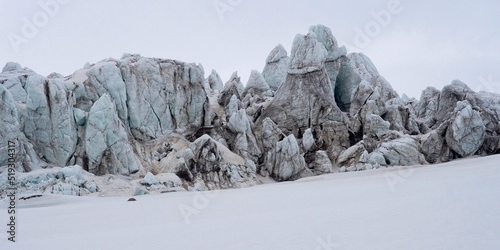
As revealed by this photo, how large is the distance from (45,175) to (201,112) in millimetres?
Answer: 15906

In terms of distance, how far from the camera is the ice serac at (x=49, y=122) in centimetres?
2173

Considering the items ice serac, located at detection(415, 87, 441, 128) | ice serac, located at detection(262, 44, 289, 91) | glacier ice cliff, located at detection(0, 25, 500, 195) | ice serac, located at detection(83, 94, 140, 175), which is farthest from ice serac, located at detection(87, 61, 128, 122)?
ice serac, located at detection(415, 87, 441, 128)

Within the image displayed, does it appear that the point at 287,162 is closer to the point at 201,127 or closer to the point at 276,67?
the point at 201,127

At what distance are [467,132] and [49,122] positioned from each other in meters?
32.0

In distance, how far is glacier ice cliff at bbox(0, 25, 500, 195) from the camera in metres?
21.6

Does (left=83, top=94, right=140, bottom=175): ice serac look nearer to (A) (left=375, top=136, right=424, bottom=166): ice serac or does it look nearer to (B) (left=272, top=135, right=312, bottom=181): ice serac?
(B) (left=272, top=135, right=312, bottom=181): ice serac

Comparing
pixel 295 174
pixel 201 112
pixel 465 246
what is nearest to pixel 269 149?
pixel 295 174

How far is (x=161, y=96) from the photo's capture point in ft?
98.1

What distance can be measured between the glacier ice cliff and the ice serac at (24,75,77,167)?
0.07 metres

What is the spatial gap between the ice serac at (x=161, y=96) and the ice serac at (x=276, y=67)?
1702 cm

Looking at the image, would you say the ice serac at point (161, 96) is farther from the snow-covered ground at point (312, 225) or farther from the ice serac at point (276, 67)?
the snow-covered ground at point (312, 225)

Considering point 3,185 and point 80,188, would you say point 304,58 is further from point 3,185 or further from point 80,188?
point 3,185

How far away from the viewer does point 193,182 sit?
75.7ft

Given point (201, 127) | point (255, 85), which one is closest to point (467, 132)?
point (201, 127)
